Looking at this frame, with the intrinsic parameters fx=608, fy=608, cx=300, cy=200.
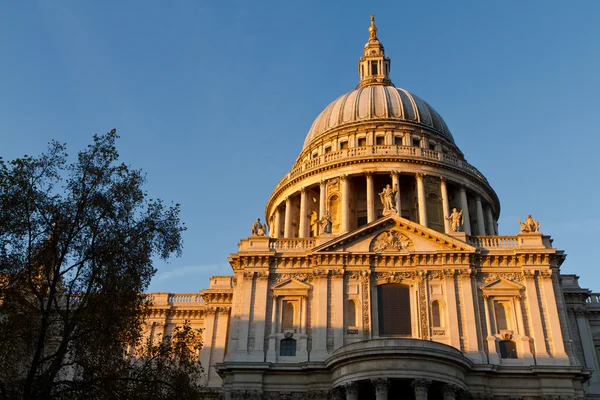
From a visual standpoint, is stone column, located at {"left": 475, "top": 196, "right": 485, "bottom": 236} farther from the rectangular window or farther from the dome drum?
the rectangular window

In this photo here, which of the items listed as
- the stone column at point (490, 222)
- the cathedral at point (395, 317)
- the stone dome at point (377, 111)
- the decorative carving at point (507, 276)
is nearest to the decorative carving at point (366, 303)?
the cathedral at point (395, 317)

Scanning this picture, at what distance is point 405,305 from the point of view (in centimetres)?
3838

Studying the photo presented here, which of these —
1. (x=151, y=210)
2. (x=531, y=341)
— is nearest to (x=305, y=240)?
(x=531, y=341)

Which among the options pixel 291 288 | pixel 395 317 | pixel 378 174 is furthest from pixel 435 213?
pixel 291 288

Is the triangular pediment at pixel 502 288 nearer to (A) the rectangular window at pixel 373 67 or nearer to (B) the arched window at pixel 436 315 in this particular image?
(B) the arched window at pixel 436 315

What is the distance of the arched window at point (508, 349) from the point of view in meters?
36.6

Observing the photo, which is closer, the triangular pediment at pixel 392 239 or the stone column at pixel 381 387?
the stone column at pixel 381 387

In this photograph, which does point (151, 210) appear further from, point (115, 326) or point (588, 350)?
point (588, 350)

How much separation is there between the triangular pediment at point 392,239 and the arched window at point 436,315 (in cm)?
357

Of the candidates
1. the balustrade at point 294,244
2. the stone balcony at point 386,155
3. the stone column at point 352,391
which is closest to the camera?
the stone column at point 352,391

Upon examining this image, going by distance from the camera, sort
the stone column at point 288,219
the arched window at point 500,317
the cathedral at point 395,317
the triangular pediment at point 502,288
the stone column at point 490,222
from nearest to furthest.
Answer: the cathedral at point 395,317
the arched window at point 500,317
the triangular pediment at point 502,288
the stone column at point 288,219
the stone column at point 490,222

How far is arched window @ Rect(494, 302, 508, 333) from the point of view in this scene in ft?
123

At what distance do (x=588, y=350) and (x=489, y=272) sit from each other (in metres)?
11.0

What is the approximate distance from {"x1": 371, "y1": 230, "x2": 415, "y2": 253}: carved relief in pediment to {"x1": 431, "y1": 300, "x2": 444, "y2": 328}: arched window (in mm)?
3873
